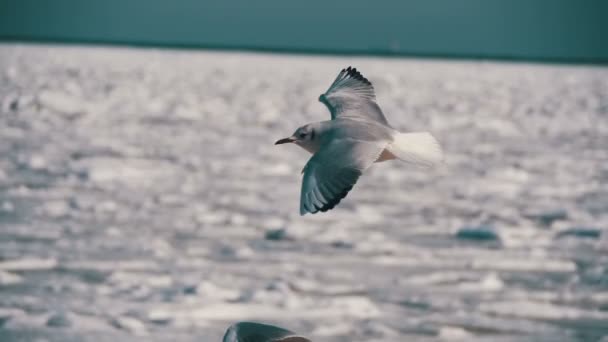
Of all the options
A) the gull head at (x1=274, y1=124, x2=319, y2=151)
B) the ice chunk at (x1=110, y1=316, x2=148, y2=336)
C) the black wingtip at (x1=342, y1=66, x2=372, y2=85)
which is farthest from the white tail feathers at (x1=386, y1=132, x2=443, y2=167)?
the ice chunk at (x1=110, y1=316, x2=148, y2=336)

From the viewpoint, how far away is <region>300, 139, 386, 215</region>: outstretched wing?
154 centimetres

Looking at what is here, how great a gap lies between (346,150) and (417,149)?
242 millimetres

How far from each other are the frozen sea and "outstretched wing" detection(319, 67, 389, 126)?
7.28 feet

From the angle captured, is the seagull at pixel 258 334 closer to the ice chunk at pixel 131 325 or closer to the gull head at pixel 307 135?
the gull head at pixel 307 135

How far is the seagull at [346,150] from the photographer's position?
1554 millimetres

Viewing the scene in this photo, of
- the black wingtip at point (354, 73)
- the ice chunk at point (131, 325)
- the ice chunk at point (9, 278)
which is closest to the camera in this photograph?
the black wingtip at point (354, 73)

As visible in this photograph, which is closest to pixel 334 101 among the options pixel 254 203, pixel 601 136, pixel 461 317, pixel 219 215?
pixel 461 317

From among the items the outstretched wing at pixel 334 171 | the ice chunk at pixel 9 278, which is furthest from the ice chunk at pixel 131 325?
the outstretched wing at pixel 334 171

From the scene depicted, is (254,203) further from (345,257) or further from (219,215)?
(345,257)

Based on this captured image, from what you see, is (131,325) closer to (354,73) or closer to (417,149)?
(354,73)

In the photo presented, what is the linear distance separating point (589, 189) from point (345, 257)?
3574 mm

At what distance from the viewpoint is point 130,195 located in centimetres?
770

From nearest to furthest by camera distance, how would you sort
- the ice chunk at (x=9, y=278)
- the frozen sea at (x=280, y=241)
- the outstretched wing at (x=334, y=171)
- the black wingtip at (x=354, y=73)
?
the outstretched wing at (x=334, y=171), the black wingtip at (x=354, y=73), the frozen sea at (x=280, y=241), the ice chunk at (x=9, y=278)

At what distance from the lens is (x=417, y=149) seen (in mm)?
1794
